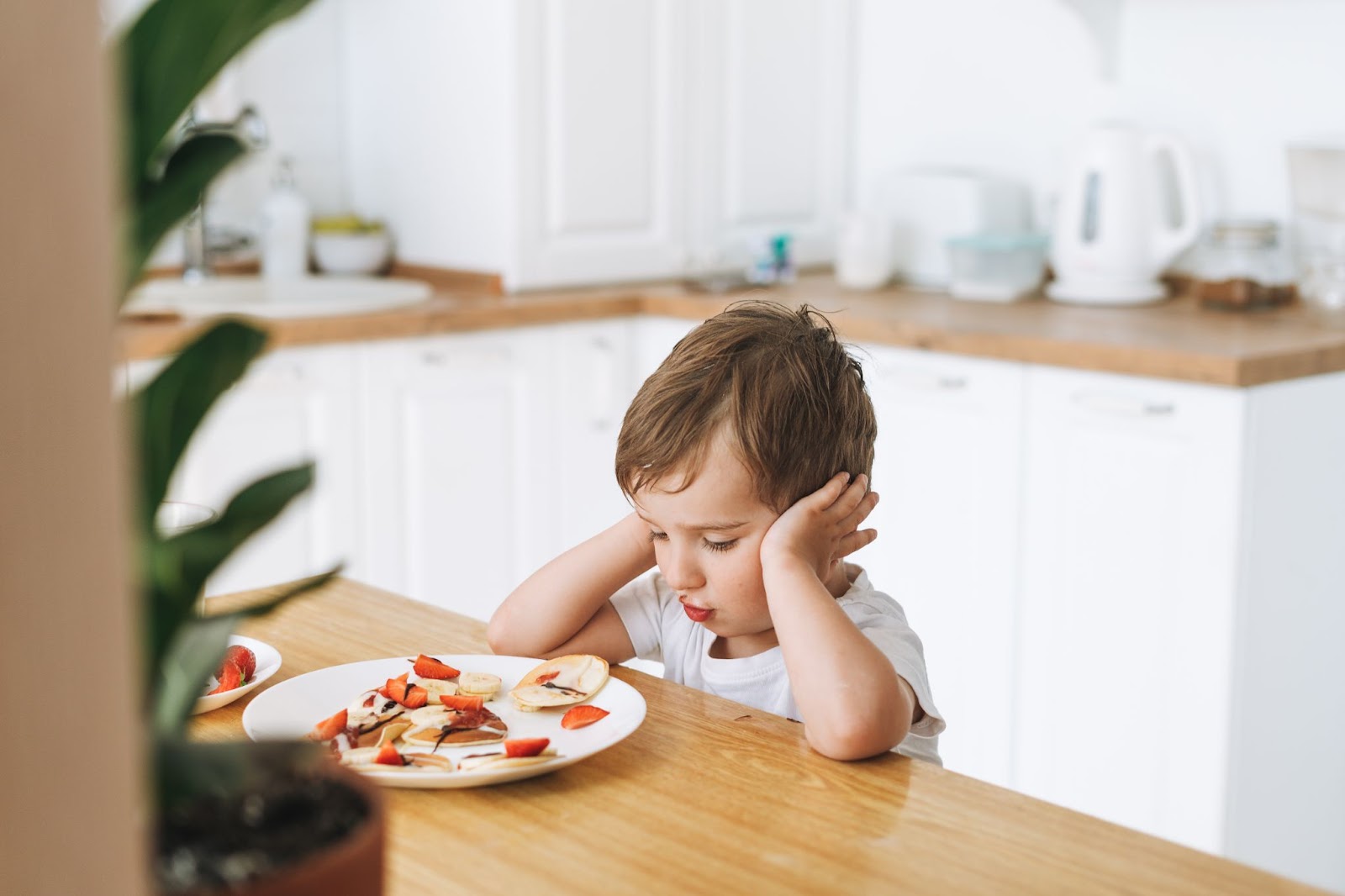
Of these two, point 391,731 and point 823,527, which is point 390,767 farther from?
point 823,527

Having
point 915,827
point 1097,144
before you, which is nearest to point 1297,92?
point 1097,144

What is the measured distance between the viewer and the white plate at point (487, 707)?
0.91 metres

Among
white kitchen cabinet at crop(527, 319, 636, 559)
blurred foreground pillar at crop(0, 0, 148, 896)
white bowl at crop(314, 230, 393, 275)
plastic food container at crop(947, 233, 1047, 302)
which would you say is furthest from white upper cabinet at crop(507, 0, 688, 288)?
blurred foreground pillar at crop(0, 0, 148, 896)

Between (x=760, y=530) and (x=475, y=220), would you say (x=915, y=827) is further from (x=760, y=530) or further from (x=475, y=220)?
(x=475, y=220)

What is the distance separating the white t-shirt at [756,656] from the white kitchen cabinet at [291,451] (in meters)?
1.28

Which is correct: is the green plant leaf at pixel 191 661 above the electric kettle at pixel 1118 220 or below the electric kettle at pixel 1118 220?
below

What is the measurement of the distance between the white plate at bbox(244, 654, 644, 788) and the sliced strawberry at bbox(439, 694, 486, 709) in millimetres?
22

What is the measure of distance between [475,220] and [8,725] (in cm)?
283

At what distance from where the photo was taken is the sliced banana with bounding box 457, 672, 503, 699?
3.46 feet

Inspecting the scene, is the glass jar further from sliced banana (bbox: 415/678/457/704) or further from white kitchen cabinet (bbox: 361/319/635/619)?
sliced banana (bbox: 415/678/457/704)

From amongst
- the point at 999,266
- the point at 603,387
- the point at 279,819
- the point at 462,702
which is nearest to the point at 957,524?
the point at 999,266

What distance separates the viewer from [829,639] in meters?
1.10

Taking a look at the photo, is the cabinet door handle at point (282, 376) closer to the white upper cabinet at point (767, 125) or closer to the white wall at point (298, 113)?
the white wall at point (298, 113)

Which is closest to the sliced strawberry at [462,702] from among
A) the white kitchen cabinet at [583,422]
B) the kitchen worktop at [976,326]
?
the kitchen worktop at [976,326]
